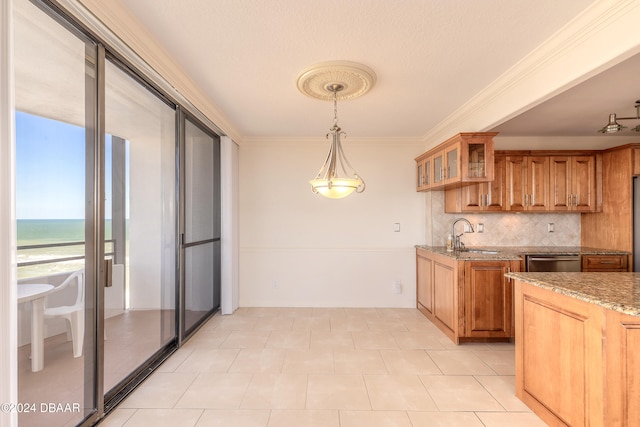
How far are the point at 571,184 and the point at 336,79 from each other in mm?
3488

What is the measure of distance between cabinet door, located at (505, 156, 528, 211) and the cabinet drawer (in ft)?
2.88

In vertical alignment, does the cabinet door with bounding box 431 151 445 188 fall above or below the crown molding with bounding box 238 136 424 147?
below

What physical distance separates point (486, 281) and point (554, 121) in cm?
206

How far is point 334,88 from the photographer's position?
265cm

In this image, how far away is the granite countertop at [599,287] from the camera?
145 centimetres

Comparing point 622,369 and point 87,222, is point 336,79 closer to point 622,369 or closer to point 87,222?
point 87,222

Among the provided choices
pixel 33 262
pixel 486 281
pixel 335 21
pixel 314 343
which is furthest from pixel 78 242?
pixel 486 281

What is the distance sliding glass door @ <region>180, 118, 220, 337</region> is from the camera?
10.5ft

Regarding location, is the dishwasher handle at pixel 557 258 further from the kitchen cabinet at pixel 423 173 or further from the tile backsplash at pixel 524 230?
the kitchen cabinet at pixel 423 173

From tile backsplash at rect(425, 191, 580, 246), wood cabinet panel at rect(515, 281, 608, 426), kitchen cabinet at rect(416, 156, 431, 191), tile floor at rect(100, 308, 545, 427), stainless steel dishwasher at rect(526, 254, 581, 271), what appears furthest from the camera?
tile backsplash at rect(425, 191, 580, 246)

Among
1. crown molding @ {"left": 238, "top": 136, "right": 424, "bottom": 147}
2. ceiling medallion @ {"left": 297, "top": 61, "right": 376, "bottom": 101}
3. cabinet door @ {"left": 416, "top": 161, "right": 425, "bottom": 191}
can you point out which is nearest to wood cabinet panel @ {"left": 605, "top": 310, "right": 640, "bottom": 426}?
ceiling medallion @ {"left": 297, "top": 61, "right": 376, "bottom": 101}

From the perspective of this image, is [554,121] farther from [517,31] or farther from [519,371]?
[519,371]

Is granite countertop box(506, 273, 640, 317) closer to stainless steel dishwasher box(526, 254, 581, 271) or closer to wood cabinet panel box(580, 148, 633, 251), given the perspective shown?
stainless steel dishwasher box(526, 254, 581, 271)

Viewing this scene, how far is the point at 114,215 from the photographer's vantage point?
2299 mm
